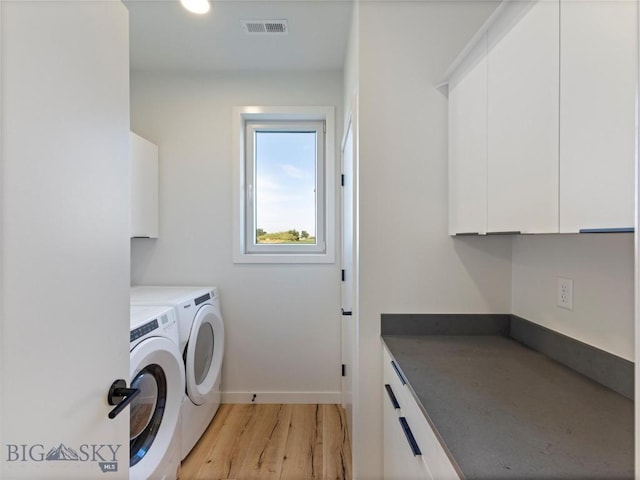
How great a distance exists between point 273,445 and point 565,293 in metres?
1.78

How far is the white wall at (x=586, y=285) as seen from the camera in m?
0.91

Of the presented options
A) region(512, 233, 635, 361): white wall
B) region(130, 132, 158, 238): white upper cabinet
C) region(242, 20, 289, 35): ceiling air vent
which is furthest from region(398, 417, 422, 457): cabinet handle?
region(242, 20, 289, 35): ceiling air vent

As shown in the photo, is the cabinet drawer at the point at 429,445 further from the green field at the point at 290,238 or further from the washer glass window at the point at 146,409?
the green field at the point at 290,238

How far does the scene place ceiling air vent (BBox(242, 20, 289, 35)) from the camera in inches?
71.8

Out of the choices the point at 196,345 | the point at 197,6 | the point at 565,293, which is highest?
the point at 197,6

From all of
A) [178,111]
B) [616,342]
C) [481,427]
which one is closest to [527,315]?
[616,342]

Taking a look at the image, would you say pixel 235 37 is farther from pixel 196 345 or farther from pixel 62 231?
pixel 196 345

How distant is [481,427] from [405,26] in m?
1.60

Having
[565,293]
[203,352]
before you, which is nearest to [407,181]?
[565,293]

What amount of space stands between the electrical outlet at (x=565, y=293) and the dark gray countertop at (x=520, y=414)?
0.22m

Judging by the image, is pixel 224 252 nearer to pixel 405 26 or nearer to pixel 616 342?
pixel 405 26

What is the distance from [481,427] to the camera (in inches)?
28.8

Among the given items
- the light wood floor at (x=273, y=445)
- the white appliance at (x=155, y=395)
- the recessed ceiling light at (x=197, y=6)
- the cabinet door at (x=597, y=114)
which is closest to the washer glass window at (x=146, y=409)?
the white appliance at (x=155, y=395)

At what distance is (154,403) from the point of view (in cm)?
144
